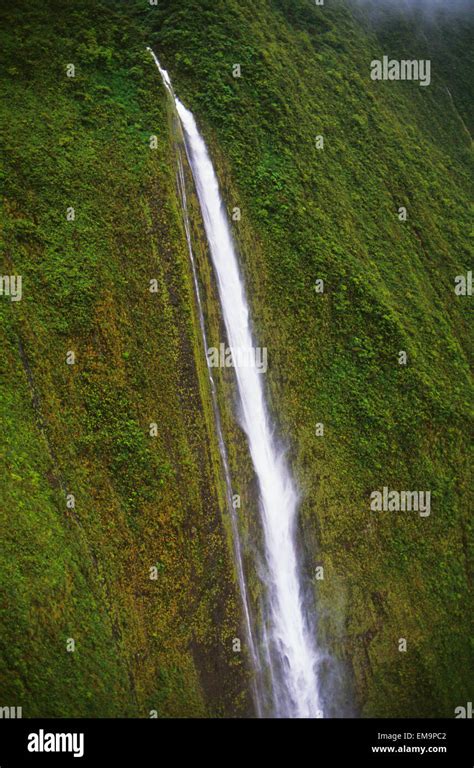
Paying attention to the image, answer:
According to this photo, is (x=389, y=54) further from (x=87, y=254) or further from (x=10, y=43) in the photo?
(x=87, y=254)

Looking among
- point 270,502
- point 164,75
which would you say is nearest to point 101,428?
point 270,502

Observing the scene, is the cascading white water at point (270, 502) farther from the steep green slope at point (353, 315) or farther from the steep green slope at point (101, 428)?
the steep green slope at point (101, 428)

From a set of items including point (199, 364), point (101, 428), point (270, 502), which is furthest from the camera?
point (270, 502)

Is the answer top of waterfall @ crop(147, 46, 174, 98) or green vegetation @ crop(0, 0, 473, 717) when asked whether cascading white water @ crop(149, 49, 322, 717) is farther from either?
top of waterfall @ crop(147, 46, 174, 98)

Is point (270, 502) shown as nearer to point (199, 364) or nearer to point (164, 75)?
point (199, 364)

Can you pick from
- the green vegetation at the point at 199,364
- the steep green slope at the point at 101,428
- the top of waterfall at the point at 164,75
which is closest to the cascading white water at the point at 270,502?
the green vegetation at the point at 199,364

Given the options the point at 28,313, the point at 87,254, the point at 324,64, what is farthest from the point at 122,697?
the point at 324,64
